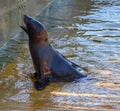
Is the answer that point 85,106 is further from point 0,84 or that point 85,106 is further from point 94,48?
point 94,48

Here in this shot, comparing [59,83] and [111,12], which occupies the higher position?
[59,83]

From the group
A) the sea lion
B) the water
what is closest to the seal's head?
the sea lion

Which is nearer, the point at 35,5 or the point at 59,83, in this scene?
the point at 59,83

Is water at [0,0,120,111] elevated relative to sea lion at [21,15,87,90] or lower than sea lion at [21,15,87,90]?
lower

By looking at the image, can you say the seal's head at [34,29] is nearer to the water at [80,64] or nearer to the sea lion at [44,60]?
the sea lion at [44,60]

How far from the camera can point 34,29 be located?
657 centimetres

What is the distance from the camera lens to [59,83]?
662 cm

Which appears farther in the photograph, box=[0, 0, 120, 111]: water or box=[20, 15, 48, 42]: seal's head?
box=[20, 15, 48, 42]: seal's head

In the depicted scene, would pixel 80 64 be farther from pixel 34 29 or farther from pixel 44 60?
pixel 34 29

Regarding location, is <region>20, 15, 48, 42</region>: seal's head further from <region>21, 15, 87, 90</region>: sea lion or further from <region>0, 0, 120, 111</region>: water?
<region>0, 0, 120, 111</region>: water

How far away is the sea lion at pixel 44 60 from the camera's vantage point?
6531 millimetres

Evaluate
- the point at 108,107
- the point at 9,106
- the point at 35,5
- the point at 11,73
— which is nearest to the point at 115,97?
the point at 108,107

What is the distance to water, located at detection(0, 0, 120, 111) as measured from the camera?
587 cm

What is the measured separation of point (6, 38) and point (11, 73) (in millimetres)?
2096
